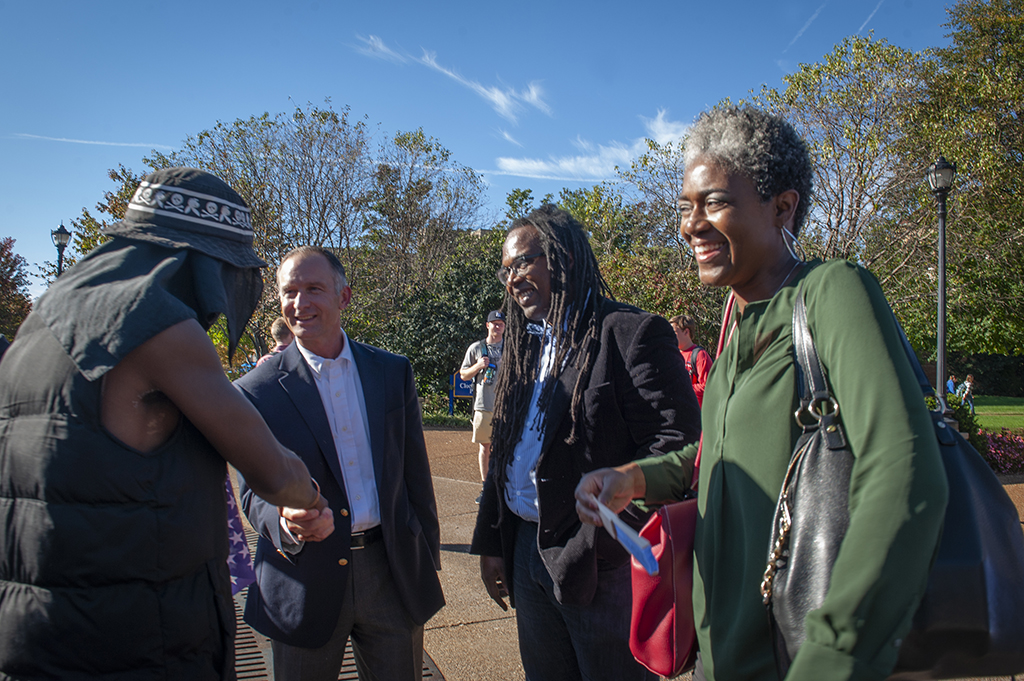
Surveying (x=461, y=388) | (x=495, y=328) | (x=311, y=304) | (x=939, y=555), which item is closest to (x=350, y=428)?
(x=311, y=304)

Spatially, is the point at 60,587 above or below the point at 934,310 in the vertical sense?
below

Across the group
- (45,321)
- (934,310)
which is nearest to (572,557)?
(45,321)

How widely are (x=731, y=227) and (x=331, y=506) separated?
1.69m

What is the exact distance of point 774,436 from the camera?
129 cm

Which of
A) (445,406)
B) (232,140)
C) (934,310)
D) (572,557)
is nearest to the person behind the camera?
(572,557)

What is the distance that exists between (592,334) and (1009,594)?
1.52 metres

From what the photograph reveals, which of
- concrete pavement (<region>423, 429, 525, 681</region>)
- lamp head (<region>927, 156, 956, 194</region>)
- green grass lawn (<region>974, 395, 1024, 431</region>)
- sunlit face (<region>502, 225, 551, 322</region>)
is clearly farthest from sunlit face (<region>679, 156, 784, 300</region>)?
green grass lawn (<region>974, 395, 1024, 431</region>)

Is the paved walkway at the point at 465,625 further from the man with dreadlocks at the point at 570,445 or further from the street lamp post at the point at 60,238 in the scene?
the street lamp post at the point at 60,238

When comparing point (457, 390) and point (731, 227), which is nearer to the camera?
point (731, 227)

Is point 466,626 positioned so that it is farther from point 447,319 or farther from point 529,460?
point 447,319

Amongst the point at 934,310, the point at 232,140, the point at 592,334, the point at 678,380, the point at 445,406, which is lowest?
the point at 445,406

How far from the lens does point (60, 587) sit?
1.45 meters

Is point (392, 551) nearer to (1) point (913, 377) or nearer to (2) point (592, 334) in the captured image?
(2) point (592, 334)

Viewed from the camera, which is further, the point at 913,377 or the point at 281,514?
the point at 281,514
